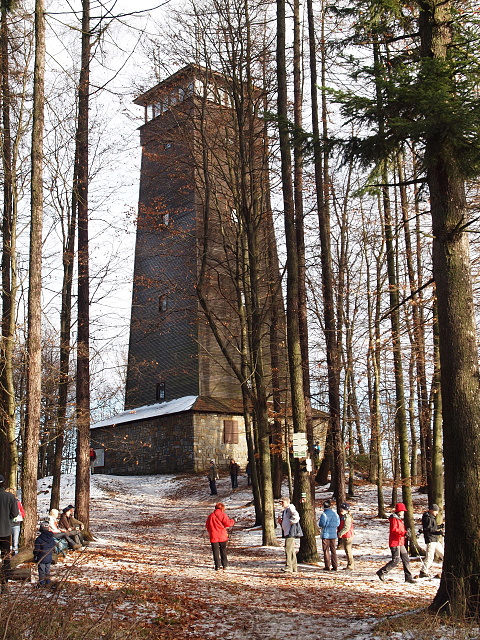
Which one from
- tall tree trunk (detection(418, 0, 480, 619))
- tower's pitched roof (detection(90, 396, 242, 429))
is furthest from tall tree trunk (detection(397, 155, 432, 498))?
tower's pitched roof (detection(90, 396, 242, 429))

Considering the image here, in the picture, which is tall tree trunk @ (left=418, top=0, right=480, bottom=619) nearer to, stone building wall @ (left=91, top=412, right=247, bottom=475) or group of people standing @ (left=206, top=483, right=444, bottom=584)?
group of people standing @ (left=206, top=483, right=444, bottom=584)

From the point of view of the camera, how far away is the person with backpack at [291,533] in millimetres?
13094

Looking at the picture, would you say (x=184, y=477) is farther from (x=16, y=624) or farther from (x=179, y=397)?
(x=16, y=624)

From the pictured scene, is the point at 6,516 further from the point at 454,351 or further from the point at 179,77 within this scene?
the point at 179,77

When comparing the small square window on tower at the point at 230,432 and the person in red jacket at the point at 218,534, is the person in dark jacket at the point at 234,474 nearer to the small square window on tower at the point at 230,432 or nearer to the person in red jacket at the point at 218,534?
the small square window on tower at the point at 230,432

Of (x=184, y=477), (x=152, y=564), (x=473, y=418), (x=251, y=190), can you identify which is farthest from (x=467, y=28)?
(x=184, y=477)

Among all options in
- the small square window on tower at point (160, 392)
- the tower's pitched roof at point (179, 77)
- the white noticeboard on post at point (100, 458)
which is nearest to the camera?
the tower's pitched roof at point (179, 77)

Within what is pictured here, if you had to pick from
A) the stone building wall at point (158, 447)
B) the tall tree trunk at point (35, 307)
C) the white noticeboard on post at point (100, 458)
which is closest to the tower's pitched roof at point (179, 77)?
the tall tree trunk at point (35, 307)

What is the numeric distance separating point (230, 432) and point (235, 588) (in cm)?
2454

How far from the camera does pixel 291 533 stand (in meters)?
13.3

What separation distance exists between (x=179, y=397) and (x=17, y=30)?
2323cm

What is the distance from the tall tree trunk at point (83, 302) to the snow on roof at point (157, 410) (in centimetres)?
1706

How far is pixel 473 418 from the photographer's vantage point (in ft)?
24.1

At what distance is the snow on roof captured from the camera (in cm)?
3441
